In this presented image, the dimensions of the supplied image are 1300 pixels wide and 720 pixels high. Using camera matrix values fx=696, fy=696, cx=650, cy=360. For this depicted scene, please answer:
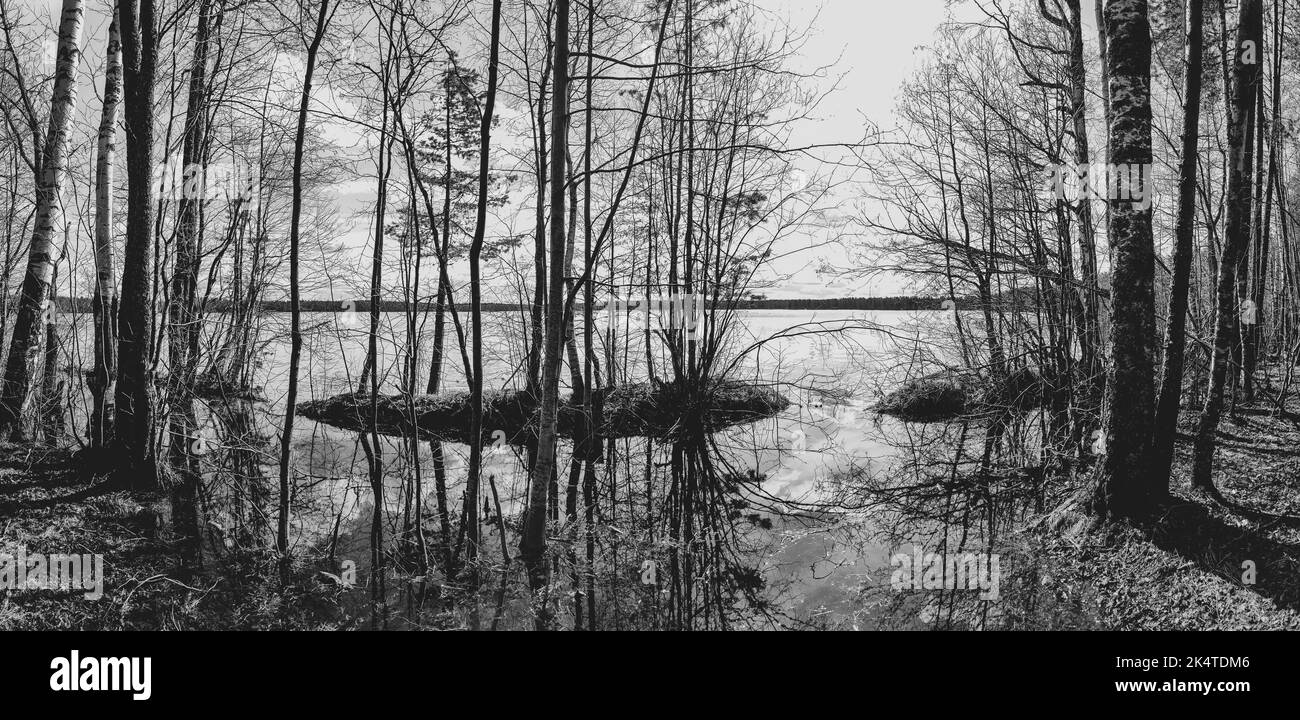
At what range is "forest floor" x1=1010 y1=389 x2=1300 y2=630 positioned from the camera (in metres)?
4.52

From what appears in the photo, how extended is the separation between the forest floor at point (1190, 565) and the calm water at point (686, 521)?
0.64m

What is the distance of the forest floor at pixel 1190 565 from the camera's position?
4516 millimetres

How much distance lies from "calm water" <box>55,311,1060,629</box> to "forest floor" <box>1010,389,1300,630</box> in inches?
25.0

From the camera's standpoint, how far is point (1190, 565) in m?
4.97

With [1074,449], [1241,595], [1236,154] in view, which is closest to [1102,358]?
[1074,449]

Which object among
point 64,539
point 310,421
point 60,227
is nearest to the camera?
point 64,539

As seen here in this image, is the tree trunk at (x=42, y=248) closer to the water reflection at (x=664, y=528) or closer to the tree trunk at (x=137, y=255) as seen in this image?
the tree trunk at (x=137, y=255)

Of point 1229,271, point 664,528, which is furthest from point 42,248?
point 1229,271

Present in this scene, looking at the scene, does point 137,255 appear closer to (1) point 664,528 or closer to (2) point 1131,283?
(1) point 664,528
